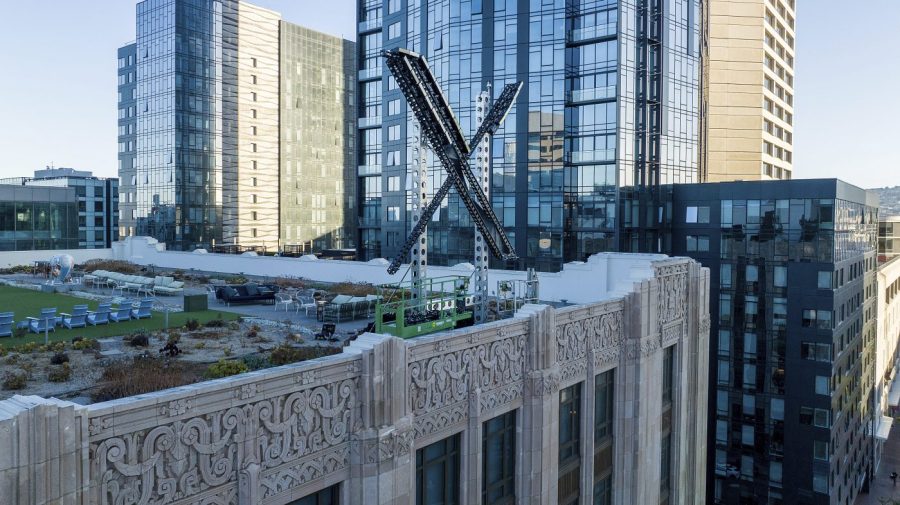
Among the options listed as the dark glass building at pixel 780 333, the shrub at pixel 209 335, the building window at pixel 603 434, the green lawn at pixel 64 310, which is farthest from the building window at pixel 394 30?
the building window at pixel 603 434

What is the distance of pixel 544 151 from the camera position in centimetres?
6022

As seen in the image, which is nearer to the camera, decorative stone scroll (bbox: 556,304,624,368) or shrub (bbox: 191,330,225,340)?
decorative stone scroll (bbox: 556,304,624,368)

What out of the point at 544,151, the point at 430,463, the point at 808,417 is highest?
the point at 544,151

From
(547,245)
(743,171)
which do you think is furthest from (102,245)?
(743,171)

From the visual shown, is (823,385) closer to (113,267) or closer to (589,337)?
(589,337)

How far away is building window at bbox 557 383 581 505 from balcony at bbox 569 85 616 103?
Answer: 1717 inches

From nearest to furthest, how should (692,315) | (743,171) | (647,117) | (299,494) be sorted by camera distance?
(299,494) → (692,315) → (647,117) → (743,171)

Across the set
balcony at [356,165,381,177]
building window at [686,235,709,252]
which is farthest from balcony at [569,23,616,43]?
balcony at [356,165,381,177]

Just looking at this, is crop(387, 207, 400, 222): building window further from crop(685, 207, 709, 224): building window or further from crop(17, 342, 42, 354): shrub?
crop(17, 342, 42, 354): shrub

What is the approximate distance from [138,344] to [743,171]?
78751 millimetres

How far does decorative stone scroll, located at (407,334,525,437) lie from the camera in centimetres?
1362

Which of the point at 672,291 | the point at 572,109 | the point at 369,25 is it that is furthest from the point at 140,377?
the point at 369,25

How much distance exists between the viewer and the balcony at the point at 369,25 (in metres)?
77.9

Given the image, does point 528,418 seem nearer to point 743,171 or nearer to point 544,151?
point 544,151
